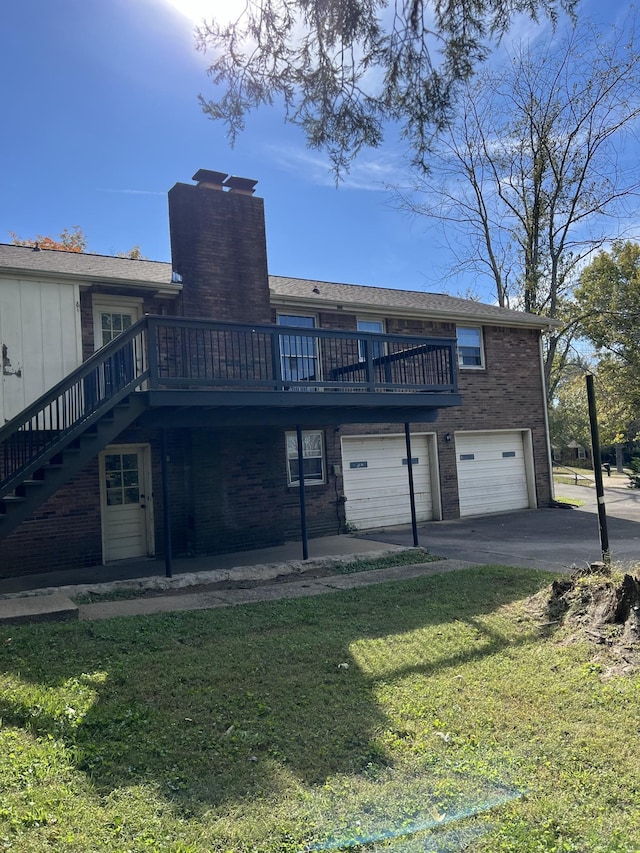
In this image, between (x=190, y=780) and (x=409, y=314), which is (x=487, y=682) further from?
(x=409, y=314)

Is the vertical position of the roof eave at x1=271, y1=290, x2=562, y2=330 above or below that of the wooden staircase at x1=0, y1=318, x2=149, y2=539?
above

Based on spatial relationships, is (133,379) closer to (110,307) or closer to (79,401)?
(79,401)

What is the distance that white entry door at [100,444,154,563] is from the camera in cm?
1098

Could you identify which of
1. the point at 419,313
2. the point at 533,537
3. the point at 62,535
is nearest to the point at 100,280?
the point at 62,535

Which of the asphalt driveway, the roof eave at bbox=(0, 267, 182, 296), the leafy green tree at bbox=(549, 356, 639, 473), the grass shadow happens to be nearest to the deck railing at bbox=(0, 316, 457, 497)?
the roof eave at bbox=(0, 267, 182, 296)

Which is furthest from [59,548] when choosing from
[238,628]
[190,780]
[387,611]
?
[190,780]

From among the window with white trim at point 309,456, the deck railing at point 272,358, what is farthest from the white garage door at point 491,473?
the window with white trim at point 309,456

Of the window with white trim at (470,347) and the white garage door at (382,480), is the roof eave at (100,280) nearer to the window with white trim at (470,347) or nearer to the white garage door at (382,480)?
the white garage door at (382,480)

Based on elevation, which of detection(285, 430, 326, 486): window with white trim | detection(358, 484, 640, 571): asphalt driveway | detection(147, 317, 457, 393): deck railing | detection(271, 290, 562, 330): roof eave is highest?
detection(271, 290, 562, 330): roof eave

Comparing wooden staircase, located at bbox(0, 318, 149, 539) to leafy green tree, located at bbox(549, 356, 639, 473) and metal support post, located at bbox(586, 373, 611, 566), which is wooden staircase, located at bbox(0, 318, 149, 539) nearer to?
metal support post, located at bbox(586, 373, 611, 566)

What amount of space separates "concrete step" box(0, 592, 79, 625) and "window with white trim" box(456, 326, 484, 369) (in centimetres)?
1140

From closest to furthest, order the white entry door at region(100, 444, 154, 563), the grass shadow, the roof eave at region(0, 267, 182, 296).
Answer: the grass shadow
the roof eave at region(0, 267, 182, 296)
the white entry door at region(100, 444, 154, 563)

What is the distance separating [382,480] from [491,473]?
3.60 meters

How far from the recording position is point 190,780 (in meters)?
3.40
